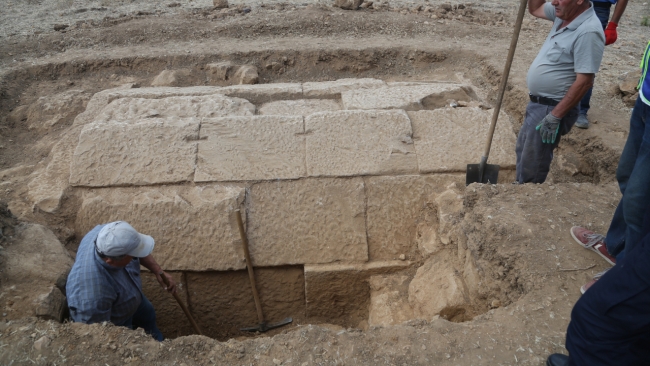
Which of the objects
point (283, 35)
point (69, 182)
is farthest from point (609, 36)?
point (69, 182)

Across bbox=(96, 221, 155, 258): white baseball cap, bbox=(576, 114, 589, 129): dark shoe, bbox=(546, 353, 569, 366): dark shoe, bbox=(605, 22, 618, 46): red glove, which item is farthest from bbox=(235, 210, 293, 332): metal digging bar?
bbox=(605, 22, 618, 46): red glove

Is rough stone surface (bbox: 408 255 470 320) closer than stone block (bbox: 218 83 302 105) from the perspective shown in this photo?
Yes

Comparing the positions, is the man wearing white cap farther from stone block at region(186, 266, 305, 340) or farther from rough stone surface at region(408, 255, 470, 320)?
rough stone surface at region(408, 255, 470, 320)

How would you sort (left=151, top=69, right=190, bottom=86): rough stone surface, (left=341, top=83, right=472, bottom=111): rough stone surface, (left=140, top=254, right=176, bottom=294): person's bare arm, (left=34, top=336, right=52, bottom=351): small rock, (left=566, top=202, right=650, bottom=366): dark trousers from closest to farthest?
1. (left=566, top=202, right=650, bottom=366): dark trousers
2. (left=34, top=336, right=52, bottom=351): small rock
3. (left=140, top=254, right=176, bottom=294): person's bare arm
4. (left=341, top=83, right=472, bottom=111): rough stone surface
5. (left=151, top=69, right=190, bottom=86): rough stone surface

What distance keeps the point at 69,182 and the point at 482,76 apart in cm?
519

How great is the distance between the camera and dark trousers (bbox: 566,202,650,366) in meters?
1.56

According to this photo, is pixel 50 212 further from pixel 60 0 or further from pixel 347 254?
pixel 60 0

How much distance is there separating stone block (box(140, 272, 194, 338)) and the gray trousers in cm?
294

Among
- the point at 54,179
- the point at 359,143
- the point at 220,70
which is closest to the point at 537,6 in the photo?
the point at 359,143

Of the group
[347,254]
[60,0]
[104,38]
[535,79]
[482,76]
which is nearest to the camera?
[535,79]

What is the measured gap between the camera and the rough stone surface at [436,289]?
299cm

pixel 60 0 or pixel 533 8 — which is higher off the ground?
pixel 533 8

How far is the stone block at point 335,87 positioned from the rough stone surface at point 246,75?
54.4 inches

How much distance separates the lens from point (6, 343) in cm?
225
